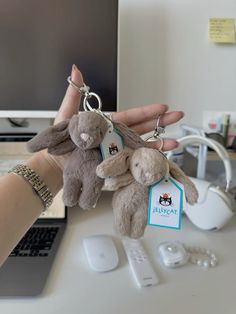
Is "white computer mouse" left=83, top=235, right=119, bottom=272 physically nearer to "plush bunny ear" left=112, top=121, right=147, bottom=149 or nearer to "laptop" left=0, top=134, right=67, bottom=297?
"laptop" left=0, top=134, right=67, bottom=297

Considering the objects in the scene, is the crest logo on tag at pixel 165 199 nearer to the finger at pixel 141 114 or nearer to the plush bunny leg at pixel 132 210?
the plush bunny leg at pixel 132 210

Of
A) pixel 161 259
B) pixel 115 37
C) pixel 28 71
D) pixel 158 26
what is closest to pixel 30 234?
pixel 161 259

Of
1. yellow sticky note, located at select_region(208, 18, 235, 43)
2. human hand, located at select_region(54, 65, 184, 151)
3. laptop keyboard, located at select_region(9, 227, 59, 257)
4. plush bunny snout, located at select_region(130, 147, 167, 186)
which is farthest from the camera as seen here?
yellow sticky note, located at select_region(208, 18, 235, 43)

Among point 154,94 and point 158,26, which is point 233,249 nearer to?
point 154,94

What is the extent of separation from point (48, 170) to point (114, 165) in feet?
0.84

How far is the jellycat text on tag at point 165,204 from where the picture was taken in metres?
0.36

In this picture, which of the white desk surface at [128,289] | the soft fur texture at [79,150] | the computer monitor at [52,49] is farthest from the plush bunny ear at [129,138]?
the computer monitor at [52,49]

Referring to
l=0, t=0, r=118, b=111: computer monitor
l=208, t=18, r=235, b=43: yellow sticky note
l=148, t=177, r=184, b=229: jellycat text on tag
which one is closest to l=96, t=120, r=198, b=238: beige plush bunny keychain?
l=148, t=177, r=184, b=229: jellycat text on tag

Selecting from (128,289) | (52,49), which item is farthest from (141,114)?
(52,49)

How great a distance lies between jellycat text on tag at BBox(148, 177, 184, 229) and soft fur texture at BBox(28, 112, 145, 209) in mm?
65

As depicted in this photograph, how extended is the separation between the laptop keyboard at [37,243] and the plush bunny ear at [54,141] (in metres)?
0.44

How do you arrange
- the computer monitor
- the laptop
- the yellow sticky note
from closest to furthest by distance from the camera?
the laptop
the computer monitor
the yellow sticky note

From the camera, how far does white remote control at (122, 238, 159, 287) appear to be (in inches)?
26.0

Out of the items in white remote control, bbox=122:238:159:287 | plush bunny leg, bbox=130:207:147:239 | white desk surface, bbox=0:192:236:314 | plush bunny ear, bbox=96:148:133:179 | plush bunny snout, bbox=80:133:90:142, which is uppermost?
plush bunny snout, bbox=80:133:90:142
